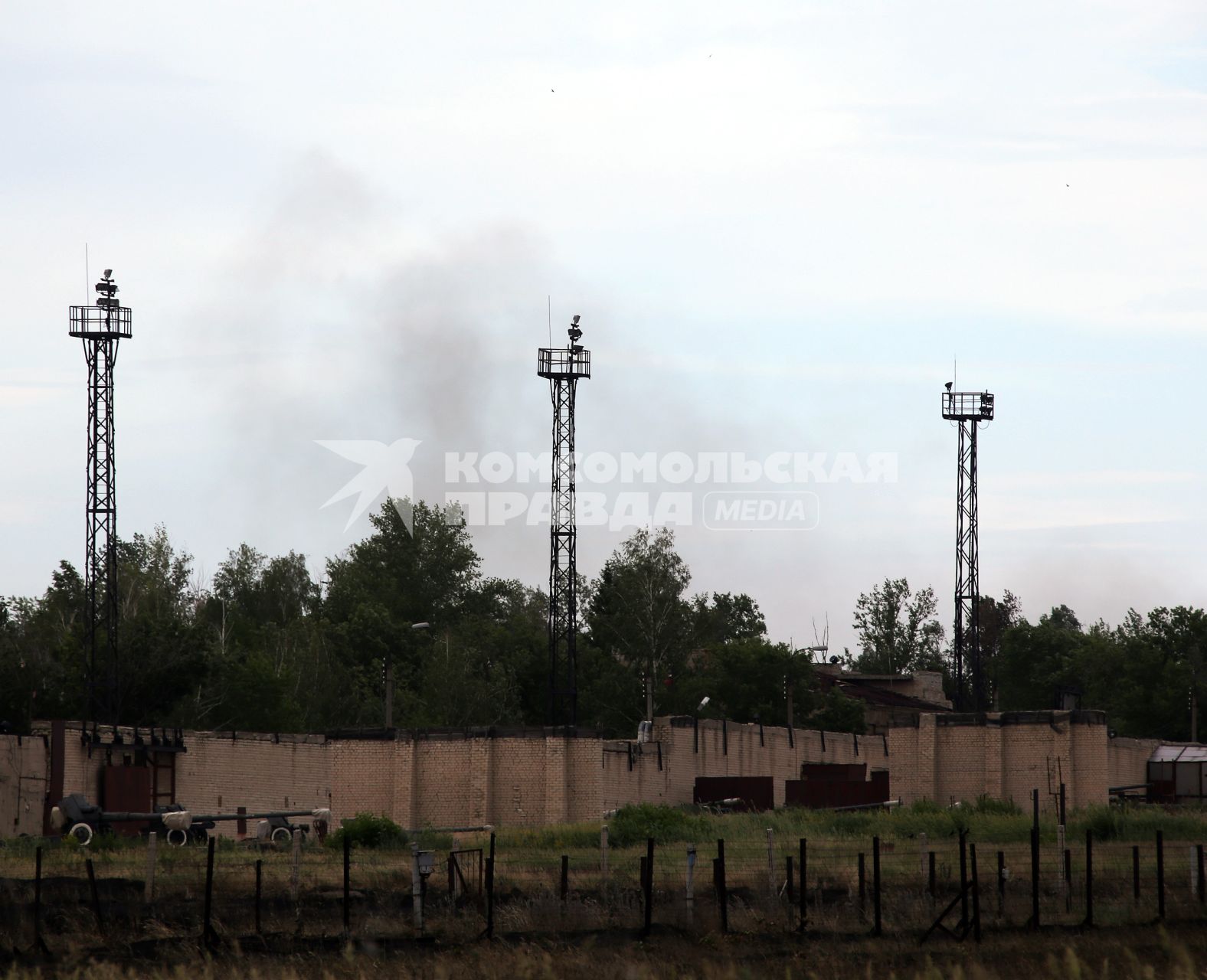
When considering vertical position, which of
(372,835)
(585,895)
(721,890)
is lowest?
(372,835)

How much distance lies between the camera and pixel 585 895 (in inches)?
979

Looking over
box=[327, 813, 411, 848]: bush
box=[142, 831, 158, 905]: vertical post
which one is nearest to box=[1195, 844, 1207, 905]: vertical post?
box=[142, 831, 158, 905]: vertical post

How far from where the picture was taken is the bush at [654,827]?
1463 inches

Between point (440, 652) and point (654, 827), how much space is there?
45945 mm

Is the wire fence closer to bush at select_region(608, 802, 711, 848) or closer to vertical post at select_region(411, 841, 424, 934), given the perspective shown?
vertical post at select_region(411, 841, 424, 934)

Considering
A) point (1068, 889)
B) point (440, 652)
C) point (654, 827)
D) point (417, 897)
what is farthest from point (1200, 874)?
point (440, 652)

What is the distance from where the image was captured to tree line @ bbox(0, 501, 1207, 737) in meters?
61.3

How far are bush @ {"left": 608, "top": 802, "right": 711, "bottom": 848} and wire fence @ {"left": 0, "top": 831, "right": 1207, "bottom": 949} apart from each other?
504 cm

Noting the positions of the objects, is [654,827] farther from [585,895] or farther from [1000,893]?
[1000,893]

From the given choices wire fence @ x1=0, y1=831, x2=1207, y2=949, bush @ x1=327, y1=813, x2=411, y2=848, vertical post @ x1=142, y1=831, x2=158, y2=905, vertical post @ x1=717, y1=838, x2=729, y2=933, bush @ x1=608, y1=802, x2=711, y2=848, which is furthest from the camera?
bush @ x1=608, y1=802, x2=711, y2=848

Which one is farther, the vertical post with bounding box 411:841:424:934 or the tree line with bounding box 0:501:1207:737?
the tree line with bounding box 0:501:1207:737

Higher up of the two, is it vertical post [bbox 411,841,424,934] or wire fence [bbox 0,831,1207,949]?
vertical post [bbox 411,841,424,934]

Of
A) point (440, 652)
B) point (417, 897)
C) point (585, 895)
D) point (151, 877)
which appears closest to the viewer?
point (417, 897)

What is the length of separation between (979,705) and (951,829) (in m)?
21.6
